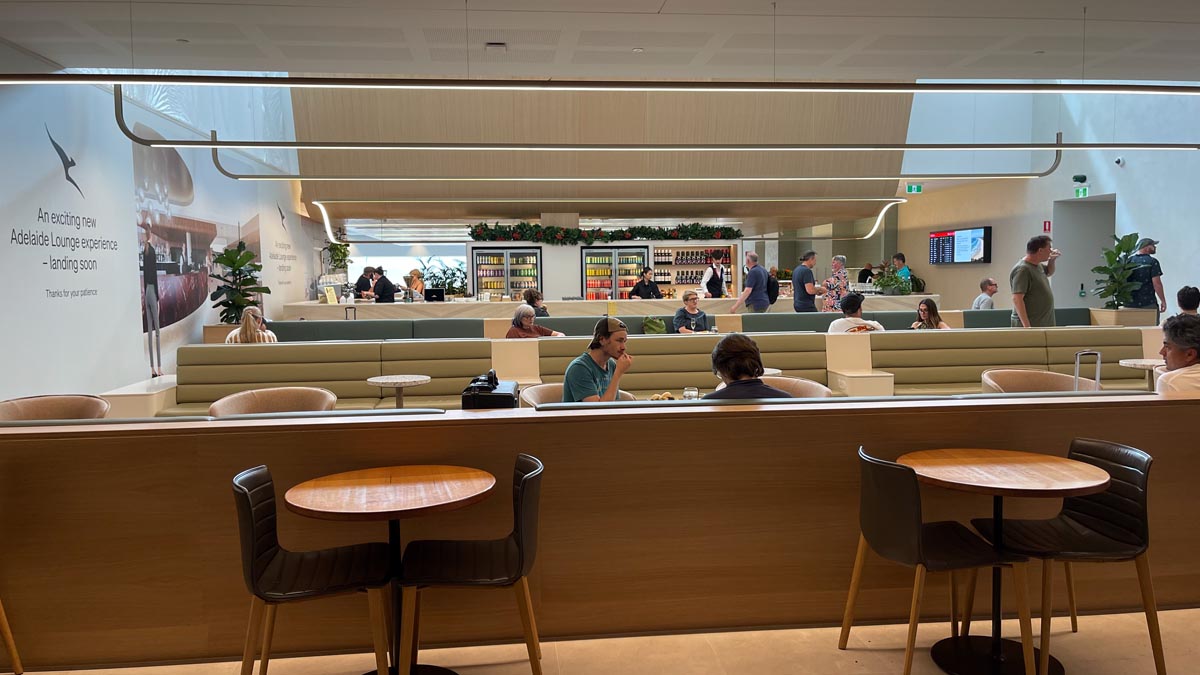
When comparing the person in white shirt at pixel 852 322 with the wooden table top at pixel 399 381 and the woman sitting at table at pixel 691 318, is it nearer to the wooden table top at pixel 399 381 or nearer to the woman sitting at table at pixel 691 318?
the woman sitting at table at pixel 691 318

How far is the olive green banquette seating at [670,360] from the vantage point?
7.09 meters

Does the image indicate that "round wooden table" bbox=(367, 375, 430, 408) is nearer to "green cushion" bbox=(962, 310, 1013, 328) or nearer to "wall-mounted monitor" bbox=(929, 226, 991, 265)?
"green cushion" bbox=(962, 310, 1013, 328)

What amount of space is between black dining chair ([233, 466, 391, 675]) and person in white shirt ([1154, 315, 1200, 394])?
3423mm

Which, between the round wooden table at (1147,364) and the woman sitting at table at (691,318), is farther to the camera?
the woman sitting at table at (691,318)

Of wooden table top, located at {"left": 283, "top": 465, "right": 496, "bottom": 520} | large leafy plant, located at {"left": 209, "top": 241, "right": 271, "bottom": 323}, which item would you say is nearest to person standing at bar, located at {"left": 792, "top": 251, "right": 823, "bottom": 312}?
large leafy plant, located at {"left": 209, "top": 241, "right": 271, "bottom": 323}

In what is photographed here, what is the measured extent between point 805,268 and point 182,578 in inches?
361

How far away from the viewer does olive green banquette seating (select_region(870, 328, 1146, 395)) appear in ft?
24.5

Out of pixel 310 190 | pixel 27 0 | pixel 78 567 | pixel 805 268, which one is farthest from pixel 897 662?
pixel 310 190

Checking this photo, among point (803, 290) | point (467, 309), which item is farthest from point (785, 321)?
point (467, 309)

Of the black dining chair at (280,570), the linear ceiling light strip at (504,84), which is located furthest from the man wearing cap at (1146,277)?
the black dining chair at (280,570)

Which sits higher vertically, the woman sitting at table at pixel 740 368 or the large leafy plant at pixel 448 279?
the large leafy plant at pixel 448 279

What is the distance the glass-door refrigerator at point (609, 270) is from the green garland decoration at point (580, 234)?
19cm

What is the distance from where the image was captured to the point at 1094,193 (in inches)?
514

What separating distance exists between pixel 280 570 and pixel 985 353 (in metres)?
6.63
